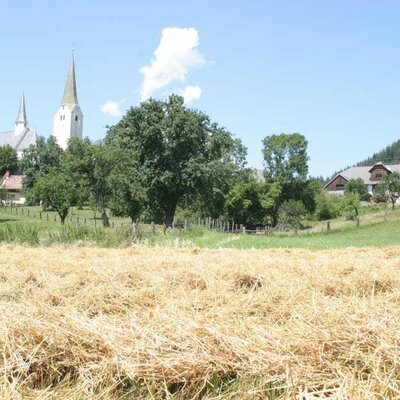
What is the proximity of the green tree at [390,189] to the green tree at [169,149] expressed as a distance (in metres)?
32.0

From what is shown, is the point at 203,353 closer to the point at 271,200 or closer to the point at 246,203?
the point at 246,203

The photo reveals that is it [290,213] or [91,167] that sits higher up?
[91,167]

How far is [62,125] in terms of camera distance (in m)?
123

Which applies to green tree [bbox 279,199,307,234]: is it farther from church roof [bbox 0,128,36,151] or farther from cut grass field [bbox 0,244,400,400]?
church roof [bbox 0,128,36,151]

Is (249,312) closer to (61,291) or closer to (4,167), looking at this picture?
(61,291)

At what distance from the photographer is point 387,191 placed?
219ft

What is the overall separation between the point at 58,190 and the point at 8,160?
70.9 metres

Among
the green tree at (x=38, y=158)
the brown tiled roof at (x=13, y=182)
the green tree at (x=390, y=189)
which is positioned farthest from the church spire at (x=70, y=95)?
the green tree at (x=390, y=189)

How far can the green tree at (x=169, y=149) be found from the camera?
3847 centimetres

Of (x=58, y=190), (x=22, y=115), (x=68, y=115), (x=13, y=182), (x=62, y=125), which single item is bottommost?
(x=58, y=190)

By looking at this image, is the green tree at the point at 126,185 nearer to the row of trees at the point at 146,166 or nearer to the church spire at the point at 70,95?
the row of trees at the point at 146,166

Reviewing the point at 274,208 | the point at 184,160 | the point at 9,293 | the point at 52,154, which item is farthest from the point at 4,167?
the point at 9,293

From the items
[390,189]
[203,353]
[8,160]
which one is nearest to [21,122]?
[8,160]

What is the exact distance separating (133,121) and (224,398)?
39.1m
